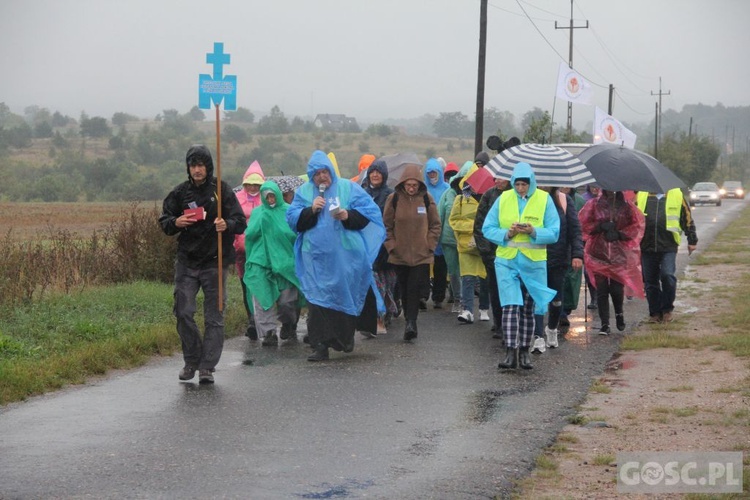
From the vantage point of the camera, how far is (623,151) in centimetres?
1260

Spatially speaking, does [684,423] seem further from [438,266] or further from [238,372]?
[438,266]

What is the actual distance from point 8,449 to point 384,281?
6622 mm

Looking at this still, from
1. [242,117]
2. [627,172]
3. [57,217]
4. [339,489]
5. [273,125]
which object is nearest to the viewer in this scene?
[339,489]

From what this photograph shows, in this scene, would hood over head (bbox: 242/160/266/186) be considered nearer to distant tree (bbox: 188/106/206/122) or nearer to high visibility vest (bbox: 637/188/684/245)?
high visibility vest (bbox: 637/188/684/245)

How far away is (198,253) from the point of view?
954 centimetres

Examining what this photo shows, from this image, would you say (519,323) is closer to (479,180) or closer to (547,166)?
(547,166)

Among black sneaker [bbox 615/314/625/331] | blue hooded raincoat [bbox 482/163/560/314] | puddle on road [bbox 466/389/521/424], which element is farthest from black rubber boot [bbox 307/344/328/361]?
black sneaker [bbox 615/314/625/331]

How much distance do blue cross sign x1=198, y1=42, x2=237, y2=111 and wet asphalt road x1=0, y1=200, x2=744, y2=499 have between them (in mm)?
2344

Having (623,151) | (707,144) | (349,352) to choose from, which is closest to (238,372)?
(349,352)

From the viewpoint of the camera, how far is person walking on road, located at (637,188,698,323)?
13.6 meters

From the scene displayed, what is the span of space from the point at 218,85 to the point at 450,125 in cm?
12412

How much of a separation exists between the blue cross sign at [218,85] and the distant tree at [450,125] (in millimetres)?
122638

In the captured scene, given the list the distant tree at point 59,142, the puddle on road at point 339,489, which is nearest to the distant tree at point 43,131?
the distant tree at point 59,142

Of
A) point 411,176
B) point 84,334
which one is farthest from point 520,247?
point 84,334
